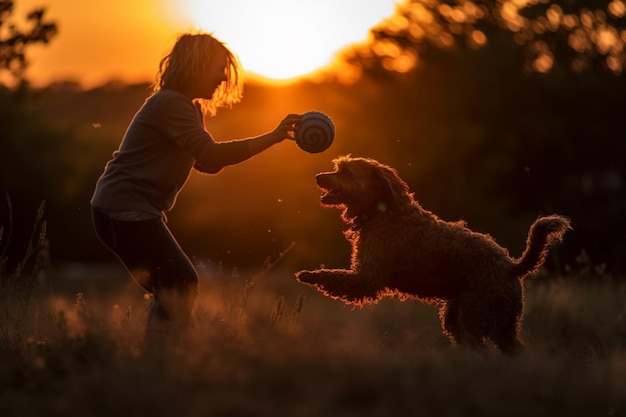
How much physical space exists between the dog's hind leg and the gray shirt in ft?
3.18

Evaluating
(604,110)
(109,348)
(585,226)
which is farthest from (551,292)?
(604,110)

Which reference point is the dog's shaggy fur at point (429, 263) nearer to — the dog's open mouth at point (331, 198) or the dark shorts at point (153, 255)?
the dog's open mouth at point (331, 198)

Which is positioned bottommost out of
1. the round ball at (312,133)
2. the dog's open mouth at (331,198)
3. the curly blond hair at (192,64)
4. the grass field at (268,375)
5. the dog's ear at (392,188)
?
the grass field at (268,375)

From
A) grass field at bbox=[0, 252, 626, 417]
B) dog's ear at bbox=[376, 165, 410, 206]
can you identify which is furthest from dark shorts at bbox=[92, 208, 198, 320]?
dog's ear at bbox=[376, 165, 410, 206]

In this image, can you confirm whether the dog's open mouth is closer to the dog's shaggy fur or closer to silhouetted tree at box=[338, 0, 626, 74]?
the dog's shaggy fur

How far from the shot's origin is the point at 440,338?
8.47 meters

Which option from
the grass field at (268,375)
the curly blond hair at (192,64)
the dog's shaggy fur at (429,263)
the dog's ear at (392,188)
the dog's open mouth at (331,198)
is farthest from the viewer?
the dog's open mouth at (331,198)

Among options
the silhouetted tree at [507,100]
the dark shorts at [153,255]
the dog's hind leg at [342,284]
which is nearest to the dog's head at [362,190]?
the dog's hind leg at [342,284]

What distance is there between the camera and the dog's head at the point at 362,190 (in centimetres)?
755

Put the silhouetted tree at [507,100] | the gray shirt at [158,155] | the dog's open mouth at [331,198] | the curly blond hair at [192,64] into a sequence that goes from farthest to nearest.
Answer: the silhouetted tree at [507,100], the dog's open mouth at [331,198], the curly blond hair at [192,64], the gray shirt at [158,155]

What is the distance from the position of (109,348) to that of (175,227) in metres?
26.2

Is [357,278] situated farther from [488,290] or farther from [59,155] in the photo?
[59,155]

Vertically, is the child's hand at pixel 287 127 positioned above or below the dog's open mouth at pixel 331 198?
above

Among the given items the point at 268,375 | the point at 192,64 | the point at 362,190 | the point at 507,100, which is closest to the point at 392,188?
the point at 362,190
